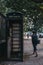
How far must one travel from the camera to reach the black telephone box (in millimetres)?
12023

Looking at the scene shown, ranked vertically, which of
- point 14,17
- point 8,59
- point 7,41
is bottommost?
point 8,59

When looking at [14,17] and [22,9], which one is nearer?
[14,17]

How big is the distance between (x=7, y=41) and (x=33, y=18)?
25.5ft

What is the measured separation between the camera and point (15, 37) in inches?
484

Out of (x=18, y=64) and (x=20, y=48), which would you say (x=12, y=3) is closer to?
(x=20, y=48)

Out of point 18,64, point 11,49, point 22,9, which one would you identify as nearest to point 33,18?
point 22,9

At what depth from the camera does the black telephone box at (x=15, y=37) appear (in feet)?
39.4

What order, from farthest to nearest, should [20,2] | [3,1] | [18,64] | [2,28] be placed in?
[3,1] < [20,2] < [2,28] < [18,64]

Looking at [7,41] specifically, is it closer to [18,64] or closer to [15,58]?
[15,58]

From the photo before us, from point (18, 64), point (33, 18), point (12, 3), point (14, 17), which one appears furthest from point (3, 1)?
point (18, 64)

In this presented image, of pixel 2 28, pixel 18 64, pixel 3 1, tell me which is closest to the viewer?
pixel 18 64

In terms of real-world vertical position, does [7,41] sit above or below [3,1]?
below

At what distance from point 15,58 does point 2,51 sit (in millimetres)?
726

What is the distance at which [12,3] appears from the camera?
17.4 meters
